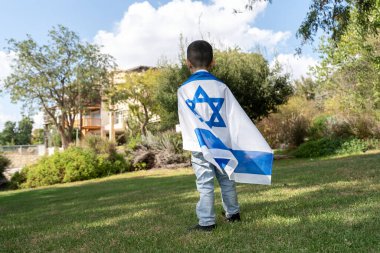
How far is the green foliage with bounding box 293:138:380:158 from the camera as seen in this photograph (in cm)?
1795

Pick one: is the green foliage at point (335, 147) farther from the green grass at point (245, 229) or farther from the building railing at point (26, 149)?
the building railing at point (26, 149)

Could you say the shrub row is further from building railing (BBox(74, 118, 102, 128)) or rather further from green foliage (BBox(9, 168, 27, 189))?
building railing (BBox(74, 118, 102, 128))

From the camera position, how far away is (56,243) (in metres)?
3.71

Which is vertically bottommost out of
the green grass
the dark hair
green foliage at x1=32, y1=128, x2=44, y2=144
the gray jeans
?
the green grass

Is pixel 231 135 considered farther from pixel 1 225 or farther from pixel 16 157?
pixel 16 157

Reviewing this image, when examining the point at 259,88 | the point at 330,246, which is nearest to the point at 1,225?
the point at 330,246

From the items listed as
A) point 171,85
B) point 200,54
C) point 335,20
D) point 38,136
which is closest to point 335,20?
point 335,20

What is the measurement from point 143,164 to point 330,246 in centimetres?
1724

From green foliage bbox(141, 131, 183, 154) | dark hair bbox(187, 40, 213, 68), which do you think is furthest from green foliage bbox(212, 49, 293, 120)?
dark hair bbox(187, 40, 213, 68)

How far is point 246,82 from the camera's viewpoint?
19.4 meters

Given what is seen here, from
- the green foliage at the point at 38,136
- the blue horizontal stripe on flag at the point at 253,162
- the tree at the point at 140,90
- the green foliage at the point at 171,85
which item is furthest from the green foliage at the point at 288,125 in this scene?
the green foliage at the point at 38,136

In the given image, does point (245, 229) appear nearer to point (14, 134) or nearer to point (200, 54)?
point (200, 54)

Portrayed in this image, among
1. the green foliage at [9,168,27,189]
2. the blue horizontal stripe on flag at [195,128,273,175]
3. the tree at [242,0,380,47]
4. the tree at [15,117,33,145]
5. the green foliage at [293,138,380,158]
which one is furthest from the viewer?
the tree at [15,117,33,145]

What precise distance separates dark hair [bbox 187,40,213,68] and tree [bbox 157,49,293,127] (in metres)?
15.1
